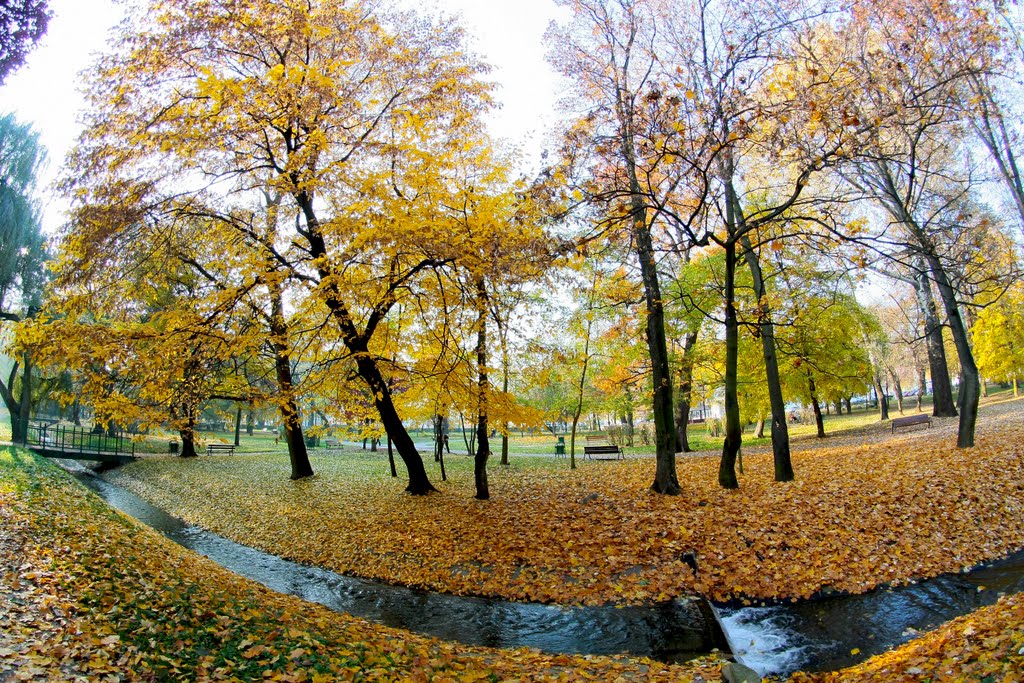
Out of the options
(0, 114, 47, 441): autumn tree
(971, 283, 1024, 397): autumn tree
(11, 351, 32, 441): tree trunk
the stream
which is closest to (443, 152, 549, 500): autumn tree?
the stream

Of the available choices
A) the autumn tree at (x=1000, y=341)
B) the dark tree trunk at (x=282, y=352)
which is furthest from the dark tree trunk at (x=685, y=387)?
the autumn tree at (x=1000, y=341)

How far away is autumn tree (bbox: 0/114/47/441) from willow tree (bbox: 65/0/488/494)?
1720 centimetres

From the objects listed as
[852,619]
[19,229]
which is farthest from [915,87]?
[19,229]

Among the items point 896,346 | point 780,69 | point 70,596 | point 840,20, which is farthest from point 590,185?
point 896,346

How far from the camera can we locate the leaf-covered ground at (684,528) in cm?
747

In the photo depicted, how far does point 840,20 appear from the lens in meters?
9.29

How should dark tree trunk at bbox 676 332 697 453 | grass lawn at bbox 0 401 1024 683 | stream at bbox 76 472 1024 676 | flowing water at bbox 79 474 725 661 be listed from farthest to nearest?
1. dark tree trunk at bbox 676 332 697 453
2. flowing water at bbox 79 474 725 661
3. stream at bbox 76 472 1024 676
4. grass lawn at bbox 0 401 1024 683

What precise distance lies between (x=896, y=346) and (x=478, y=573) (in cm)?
4336

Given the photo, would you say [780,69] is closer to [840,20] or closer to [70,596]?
[840,20]

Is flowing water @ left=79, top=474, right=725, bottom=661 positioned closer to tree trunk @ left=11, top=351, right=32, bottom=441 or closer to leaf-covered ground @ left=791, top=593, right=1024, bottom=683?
leaf-covered ground @ left=791, top=593, right=1024, bottom=683

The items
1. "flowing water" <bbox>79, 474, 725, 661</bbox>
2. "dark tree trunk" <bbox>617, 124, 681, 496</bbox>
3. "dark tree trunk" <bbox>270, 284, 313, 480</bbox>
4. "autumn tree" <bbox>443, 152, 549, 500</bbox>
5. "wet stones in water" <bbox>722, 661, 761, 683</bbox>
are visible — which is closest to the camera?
"wet stones in water" <bbox>722, 661, 761, 683</bbox>

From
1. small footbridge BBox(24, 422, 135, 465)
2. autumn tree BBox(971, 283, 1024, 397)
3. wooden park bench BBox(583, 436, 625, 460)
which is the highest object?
autumn tree BBox(971, 283, 1024, 397)

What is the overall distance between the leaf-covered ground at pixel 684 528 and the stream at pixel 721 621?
0.29 meters

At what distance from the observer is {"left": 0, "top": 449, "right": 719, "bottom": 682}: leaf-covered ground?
396 cm
